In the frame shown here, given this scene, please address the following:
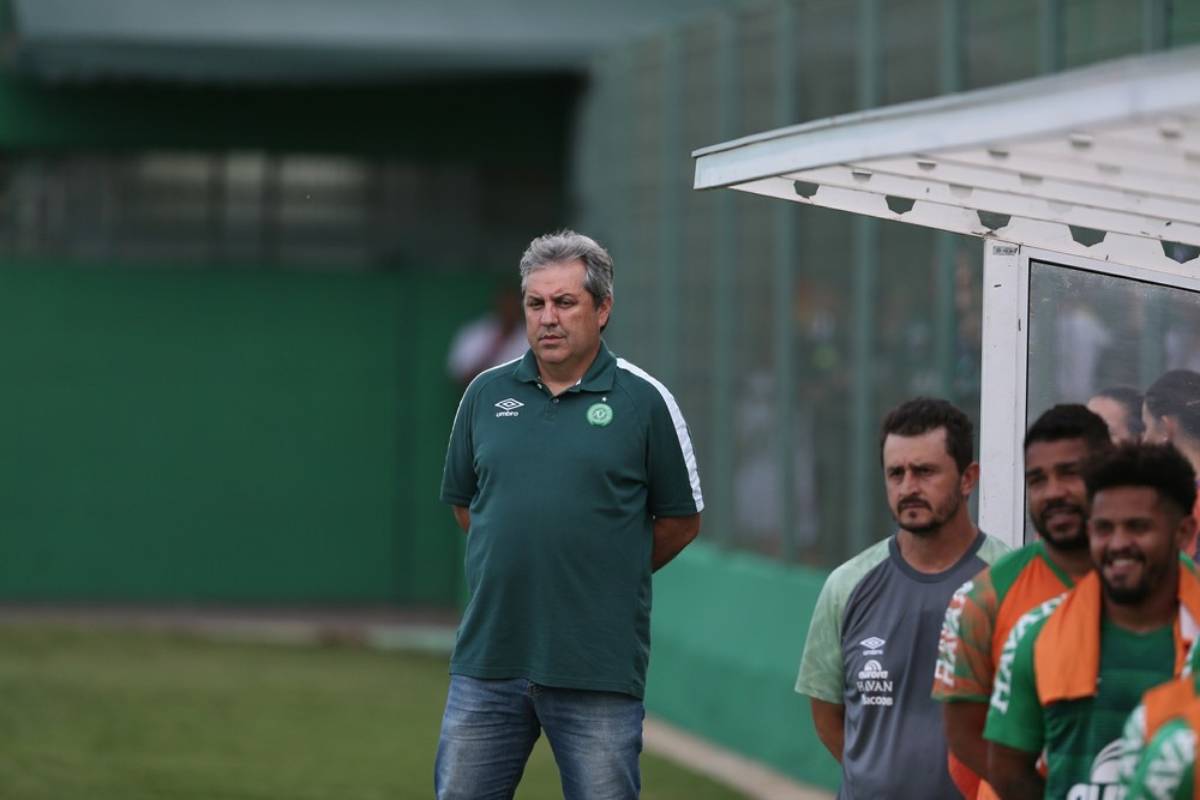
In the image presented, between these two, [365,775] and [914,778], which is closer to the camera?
[914,778]

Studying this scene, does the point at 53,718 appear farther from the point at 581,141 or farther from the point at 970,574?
the point at 970,574

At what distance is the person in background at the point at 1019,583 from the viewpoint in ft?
14.4

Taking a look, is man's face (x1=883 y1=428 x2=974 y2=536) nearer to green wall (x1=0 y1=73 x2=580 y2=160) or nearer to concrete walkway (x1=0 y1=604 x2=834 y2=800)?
concrete walkway (x1=0 y1=604 x2=834 y2=800)

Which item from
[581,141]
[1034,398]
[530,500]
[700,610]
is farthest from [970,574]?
[581,141]

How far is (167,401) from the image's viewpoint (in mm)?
17453

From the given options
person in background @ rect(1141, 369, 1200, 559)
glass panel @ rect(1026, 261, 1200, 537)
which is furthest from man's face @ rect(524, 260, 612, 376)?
person in background @ rect(1141, 369, 1200, 559)

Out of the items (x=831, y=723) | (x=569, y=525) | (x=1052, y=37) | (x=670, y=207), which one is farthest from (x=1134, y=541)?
(x=670, y=207)

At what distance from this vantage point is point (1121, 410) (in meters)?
5.23

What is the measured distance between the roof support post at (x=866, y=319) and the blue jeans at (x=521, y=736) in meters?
4.60

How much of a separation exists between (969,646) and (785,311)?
23.5 feet

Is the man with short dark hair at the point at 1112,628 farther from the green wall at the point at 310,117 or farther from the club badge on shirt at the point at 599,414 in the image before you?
the green wall at the point at 310,117

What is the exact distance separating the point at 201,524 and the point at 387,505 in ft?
4.77

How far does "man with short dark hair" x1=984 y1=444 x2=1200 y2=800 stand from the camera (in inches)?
159

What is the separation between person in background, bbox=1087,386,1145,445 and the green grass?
5245mm
